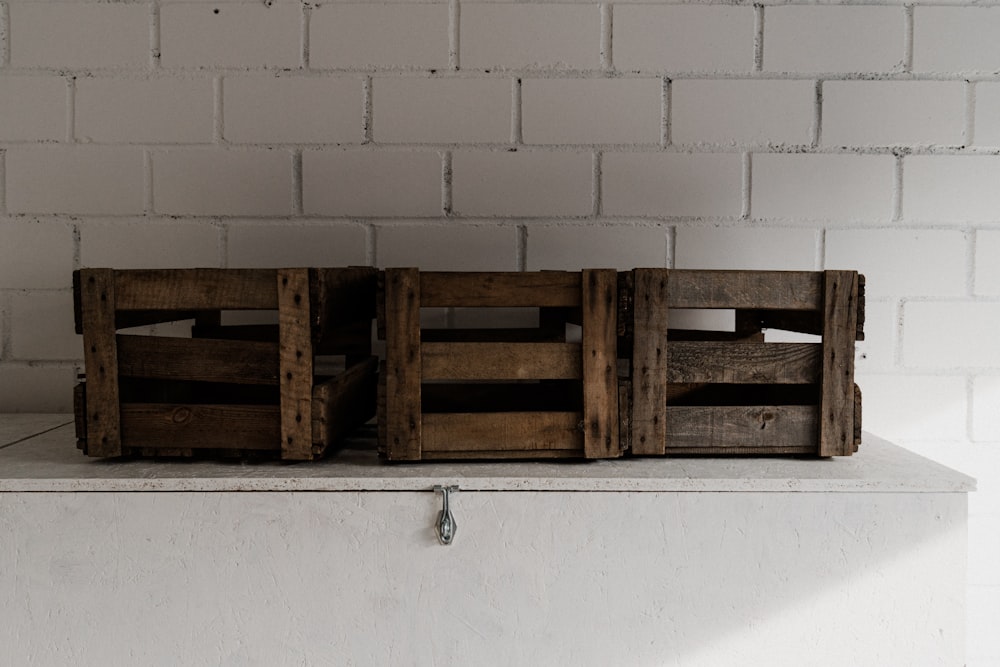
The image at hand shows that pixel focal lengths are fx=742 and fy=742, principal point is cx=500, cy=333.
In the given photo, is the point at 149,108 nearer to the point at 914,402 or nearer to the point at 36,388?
the point at 36,388

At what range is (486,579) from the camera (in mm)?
1222

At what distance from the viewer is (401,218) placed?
1.84m

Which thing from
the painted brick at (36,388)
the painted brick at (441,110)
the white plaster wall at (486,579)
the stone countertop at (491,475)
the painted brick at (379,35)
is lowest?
the white plaster wall at (486,579)

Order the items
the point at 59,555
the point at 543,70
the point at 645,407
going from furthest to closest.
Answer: the point at 543,70 < the point at 645,407 < the point at 59,555

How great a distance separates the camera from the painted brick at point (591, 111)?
183cm

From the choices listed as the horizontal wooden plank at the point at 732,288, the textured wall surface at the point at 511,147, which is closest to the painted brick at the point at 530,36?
the textured wall surface at the point at 511,147

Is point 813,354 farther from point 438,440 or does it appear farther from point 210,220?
point 210,220

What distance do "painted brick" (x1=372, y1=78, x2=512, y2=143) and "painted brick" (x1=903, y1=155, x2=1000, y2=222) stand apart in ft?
3.35

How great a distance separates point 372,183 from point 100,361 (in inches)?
30.9

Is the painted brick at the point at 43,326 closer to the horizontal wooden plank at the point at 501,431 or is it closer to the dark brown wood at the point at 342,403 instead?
the dark brown wood at the point at 342,403

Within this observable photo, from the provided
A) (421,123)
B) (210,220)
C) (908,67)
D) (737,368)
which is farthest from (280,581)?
(908,67)

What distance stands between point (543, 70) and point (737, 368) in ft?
3.01

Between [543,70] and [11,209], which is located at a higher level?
[543,70]

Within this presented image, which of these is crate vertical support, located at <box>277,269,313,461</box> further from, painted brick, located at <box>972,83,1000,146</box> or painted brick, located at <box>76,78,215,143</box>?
painted brick, located at <box>972,83,1000,146</box>
